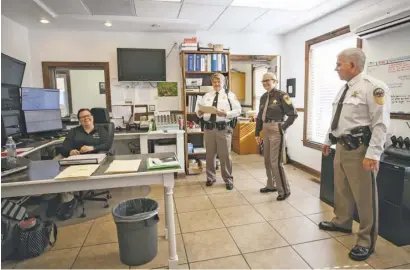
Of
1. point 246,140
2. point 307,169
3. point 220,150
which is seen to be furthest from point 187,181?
point 246,140

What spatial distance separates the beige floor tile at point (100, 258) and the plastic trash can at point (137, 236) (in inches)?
3.5

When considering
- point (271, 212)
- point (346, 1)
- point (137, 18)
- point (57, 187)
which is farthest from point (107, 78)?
point (346, 1)

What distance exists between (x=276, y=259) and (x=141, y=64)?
347cm

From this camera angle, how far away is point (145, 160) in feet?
7.49

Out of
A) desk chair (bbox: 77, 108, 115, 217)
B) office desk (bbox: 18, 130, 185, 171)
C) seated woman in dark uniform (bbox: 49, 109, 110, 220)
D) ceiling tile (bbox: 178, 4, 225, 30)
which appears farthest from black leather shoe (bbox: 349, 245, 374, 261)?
ceiling tile (bbox: 178, 4, 225, 30)

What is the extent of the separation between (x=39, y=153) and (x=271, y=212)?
2.95m

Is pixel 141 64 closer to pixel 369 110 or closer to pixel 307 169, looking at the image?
pixel 307 169

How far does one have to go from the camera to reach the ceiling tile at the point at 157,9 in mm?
3283

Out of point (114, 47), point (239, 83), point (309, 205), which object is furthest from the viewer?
point (239, 83)

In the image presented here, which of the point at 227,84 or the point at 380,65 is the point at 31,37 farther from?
the point at 380,65

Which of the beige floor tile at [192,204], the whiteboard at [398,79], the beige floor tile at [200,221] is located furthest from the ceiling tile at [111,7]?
the whiteboard at [398,79]

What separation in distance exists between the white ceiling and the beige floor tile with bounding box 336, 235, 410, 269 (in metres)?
2.75

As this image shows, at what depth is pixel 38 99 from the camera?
143 inches

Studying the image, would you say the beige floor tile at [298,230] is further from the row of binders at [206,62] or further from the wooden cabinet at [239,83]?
the wooden cabinet at [239,83]
